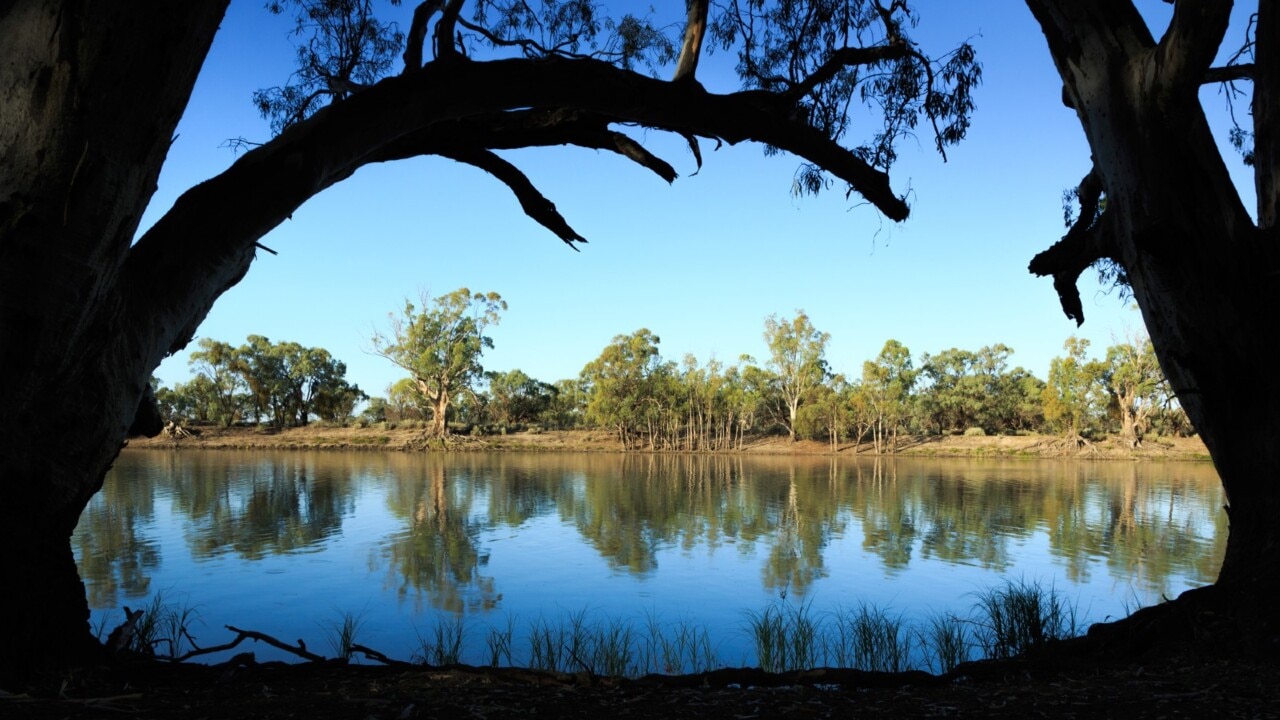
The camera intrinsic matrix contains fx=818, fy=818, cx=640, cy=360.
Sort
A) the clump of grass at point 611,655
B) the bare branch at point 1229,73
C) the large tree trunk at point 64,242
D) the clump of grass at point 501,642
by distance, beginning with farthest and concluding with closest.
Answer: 1. the clump of grass at point 501,642
2. the clump of grass at point 611,655
3. the bare branch at point 1229,73
4. the large tree trunk at point 64,242

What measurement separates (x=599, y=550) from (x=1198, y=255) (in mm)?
8088

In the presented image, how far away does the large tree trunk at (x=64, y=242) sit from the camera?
215cm

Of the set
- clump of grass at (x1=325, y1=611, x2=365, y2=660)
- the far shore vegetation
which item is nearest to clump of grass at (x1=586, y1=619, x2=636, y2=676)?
the far shore vegetation

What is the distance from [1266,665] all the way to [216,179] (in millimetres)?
4062

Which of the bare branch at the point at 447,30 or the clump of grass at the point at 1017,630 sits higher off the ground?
the bare branch at the point at 447,30

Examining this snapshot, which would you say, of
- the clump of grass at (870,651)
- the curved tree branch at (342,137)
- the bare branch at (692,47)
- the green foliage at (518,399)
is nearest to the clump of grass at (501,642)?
the clump of grass at (870,651)

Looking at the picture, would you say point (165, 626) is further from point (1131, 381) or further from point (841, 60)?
point (1131, 381)

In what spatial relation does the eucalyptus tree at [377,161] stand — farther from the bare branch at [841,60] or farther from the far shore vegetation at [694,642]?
the far shore vegetation at [694,642]

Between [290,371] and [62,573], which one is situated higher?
[290,371]

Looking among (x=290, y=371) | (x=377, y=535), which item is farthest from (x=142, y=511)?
(x=290, y=371)

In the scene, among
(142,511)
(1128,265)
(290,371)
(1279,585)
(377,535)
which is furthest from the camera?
(290,371)

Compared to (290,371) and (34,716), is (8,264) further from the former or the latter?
(290,371)

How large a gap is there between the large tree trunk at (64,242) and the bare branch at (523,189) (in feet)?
4.79

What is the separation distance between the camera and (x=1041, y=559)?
9883mm
